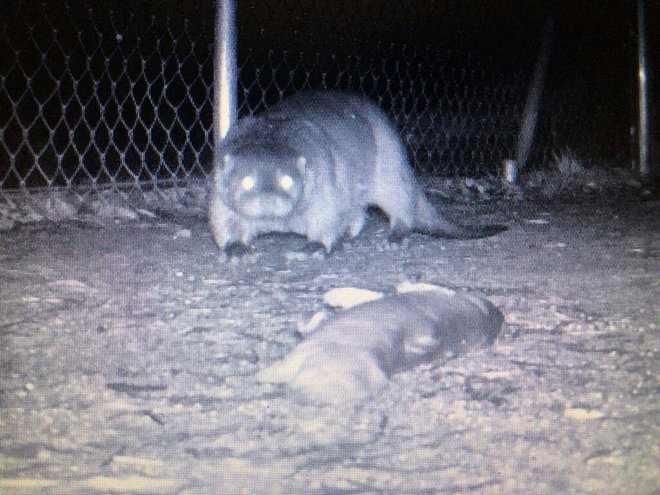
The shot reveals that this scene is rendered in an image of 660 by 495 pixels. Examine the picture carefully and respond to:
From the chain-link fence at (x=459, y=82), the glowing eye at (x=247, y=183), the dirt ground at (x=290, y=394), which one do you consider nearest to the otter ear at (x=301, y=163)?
the glowing eye at (x=247, y=183)

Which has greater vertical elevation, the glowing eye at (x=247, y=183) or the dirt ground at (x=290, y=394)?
the glowing eye at (x=247, y=183)

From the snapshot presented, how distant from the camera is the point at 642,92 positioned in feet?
28.3

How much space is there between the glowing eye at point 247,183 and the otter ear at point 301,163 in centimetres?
26

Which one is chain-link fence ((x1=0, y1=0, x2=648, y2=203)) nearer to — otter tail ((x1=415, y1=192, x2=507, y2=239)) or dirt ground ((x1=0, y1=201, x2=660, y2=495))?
otter tail ((x1=415, y1=192, x2=507, y2=239))

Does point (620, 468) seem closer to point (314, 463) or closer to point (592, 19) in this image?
point (314, 463)

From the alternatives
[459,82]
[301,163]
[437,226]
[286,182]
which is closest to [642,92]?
[459,82]

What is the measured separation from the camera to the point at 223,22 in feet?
→ 17.5

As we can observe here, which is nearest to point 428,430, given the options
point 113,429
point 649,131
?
point 113,429

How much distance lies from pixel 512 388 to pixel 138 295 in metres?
1.66

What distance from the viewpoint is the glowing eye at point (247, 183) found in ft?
13.2

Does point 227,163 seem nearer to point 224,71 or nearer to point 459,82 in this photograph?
point 224,71

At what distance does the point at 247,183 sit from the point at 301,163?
309 millimetres

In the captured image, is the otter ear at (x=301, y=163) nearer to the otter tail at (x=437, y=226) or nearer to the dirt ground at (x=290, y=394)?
the dirt ground at (x=290, y=394)

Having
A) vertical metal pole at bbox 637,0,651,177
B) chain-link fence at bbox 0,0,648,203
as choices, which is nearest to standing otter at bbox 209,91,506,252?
chain-link fence at bbox 0,0,648,203
